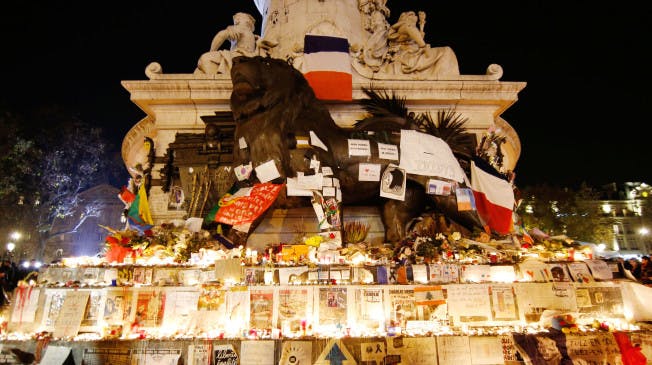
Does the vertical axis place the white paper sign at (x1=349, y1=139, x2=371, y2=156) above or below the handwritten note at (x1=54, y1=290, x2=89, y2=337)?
above

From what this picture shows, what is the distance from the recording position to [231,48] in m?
8.76

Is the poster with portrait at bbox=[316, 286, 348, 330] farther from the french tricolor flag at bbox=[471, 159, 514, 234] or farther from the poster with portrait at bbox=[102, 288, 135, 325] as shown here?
the french tricolor flag at bbox=[471, 159, 514, 234]

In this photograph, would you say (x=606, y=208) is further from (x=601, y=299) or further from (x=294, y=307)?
(x=294, y=307)

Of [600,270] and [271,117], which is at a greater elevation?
[271,117]

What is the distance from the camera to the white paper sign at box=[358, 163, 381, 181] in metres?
5.77

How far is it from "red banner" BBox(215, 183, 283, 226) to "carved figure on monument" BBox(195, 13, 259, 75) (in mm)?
3647

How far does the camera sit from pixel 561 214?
3033 centimetres

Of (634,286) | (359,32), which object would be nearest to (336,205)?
(634,286)

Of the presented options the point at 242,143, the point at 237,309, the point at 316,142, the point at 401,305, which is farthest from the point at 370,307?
the point at 242,143

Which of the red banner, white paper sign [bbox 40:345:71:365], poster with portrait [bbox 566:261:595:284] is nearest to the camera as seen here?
white paper sign [bbox 40:345:71:365]

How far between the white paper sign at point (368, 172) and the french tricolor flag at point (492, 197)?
1901 millimetres

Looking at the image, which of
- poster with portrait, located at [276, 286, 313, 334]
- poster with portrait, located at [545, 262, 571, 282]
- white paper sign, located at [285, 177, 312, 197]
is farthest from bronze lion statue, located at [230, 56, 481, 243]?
poster with portrait, located at [276, 286, 313, 334]

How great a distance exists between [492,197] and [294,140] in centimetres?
371

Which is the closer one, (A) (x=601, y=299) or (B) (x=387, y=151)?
(A) (x=601, y=299)
